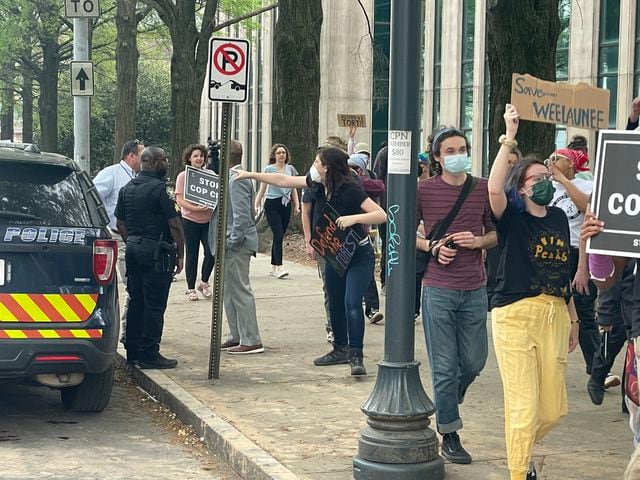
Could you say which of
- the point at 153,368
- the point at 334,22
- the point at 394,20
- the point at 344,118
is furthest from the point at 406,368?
the point at 334,22

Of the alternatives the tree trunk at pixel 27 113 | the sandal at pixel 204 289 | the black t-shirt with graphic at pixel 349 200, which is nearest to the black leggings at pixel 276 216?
the sandal at pixel 204 289

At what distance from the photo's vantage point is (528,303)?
6.13m

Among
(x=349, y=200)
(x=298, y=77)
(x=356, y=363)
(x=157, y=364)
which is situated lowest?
(x=157, y=364)

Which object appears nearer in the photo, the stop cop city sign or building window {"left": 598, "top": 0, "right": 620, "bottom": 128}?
the stop cop city sign

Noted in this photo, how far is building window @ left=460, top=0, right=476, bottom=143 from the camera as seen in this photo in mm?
32781

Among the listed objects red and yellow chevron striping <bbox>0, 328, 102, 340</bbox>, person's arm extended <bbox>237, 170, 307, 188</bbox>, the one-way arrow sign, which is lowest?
red and yellow chevron striping <bbox>0, 328, 102, 340</bbox>

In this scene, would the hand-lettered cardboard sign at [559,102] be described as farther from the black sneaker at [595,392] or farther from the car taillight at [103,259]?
the car taillight at [103,259]

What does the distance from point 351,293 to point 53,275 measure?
2.71 m

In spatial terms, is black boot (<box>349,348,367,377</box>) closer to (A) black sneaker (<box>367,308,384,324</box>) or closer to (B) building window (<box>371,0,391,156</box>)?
(A) black sneaker (<box>367,308,384,324</box>)

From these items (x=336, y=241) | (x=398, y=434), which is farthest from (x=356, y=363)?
(x=398, y=434)

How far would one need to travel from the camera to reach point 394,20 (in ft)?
21.5

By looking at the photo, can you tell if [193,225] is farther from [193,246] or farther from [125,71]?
[125,71]

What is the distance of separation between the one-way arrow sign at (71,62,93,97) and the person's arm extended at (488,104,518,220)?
12497mm

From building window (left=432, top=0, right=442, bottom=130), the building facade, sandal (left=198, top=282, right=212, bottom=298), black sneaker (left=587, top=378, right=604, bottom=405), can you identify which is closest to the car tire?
black sneaker (left=587, top=378, right=604, bottom=405)
